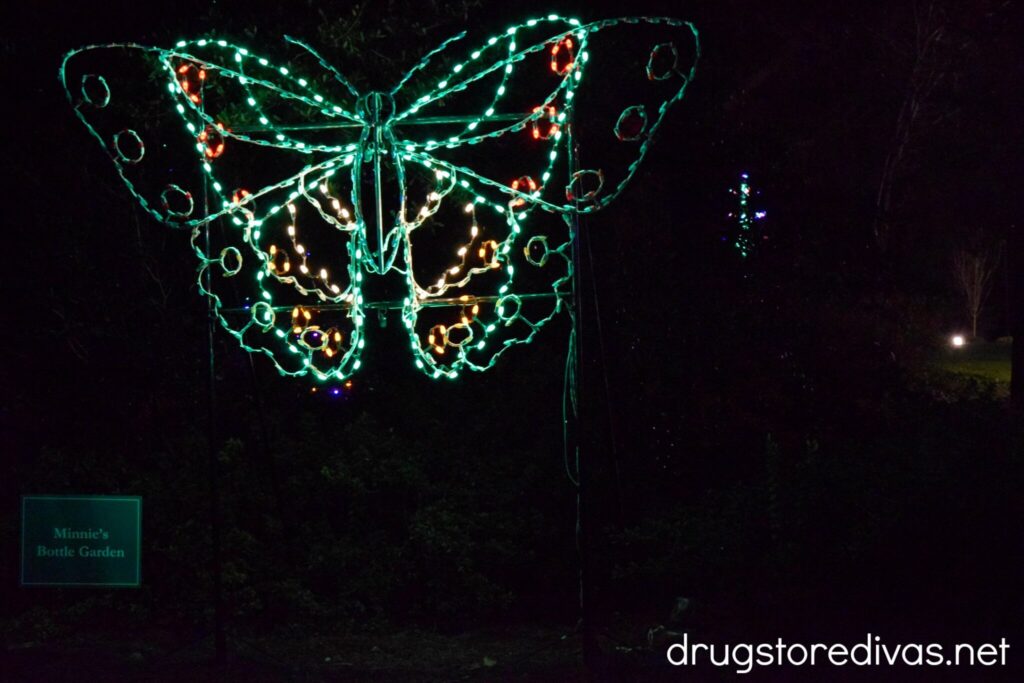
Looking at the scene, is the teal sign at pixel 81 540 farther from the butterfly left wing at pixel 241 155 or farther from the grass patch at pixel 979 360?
the grass patch at pixel 979 360

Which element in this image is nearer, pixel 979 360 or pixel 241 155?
→ pixel 241 155

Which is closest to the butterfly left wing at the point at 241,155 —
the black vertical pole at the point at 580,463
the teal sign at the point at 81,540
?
the teal sign at the point at 81,540

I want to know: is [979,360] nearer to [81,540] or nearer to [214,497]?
[214,497]

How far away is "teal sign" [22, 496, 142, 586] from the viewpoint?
6.70 metres

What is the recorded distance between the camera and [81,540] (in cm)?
672

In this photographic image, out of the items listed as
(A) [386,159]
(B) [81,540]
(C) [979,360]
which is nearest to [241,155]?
(A) [386,159]

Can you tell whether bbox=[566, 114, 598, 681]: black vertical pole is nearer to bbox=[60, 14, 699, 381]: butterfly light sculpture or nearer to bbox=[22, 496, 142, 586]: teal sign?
bbox=[60, 14, 699, 381]: butterfly light sculpture

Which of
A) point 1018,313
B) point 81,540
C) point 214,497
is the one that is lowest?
point 81,540

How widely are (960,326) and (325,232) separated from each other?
31.1m

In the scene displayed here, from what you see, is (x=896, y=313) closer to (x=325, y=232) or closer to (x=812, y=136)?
(x=812, y=136)

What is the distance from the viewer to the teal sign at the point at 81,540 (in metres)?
6.70

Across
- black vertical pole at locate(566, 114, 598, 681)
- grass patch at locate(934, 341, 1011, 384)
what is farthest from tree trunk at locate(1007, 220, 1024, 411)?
black vertical pole at locate(566, 114, 598, 681)

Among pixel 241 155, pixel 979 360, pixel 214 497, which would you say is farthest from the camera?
pixel 979 360

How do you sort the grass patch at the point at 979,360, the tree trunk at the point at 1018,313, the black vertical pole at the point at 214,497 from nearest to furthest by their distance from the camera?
1. the black vertical pole at the point at 214,497
2. the tree trunk at the point at 1018,313
3. the grass patch at the point at 979,360
